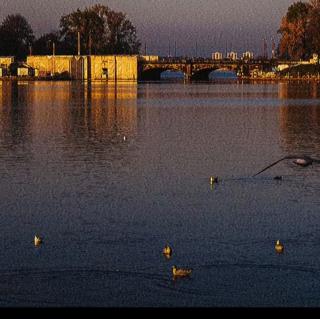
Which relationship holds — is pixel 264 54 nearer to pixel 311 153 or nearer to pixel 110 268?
pixel 311 153

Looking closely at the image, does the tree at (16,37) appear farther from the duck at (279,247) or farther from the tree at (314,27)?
the duck at (279,247)

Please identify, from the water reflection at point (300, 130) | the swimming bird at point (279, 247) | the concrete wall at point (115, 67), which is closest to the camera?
the swimming bird at point (279, 247)

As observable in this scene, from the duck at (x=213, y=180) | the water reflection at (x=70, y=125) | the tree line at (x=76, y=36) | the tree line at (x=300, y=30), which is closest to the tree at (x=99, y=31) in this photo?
the tree line at (x=76, y=36)

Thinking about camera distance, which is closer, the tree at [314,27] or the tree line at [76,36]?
the tree at [314,27]

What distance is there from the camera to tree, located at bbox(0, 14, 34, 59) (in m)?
182

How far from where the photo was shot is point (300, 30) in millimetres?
135125

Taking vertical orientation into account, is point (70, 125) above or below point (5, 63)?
below

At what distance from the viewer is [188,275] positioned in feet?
31.6

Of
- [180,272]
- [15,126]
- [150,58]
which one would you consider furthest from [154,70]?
[180,272]

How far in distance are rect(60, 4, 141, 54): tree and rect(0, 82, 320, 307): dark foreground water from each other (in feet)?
459

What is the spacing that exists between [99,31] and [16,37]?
25543mm

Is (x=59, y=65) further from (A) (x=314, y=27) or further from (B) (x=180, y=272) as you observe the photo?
(B) (x=180, y=272)

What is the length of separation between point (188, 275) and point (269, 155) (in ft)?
51.0

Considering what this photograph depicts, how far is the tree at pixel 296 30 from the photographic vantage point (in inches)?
5320
